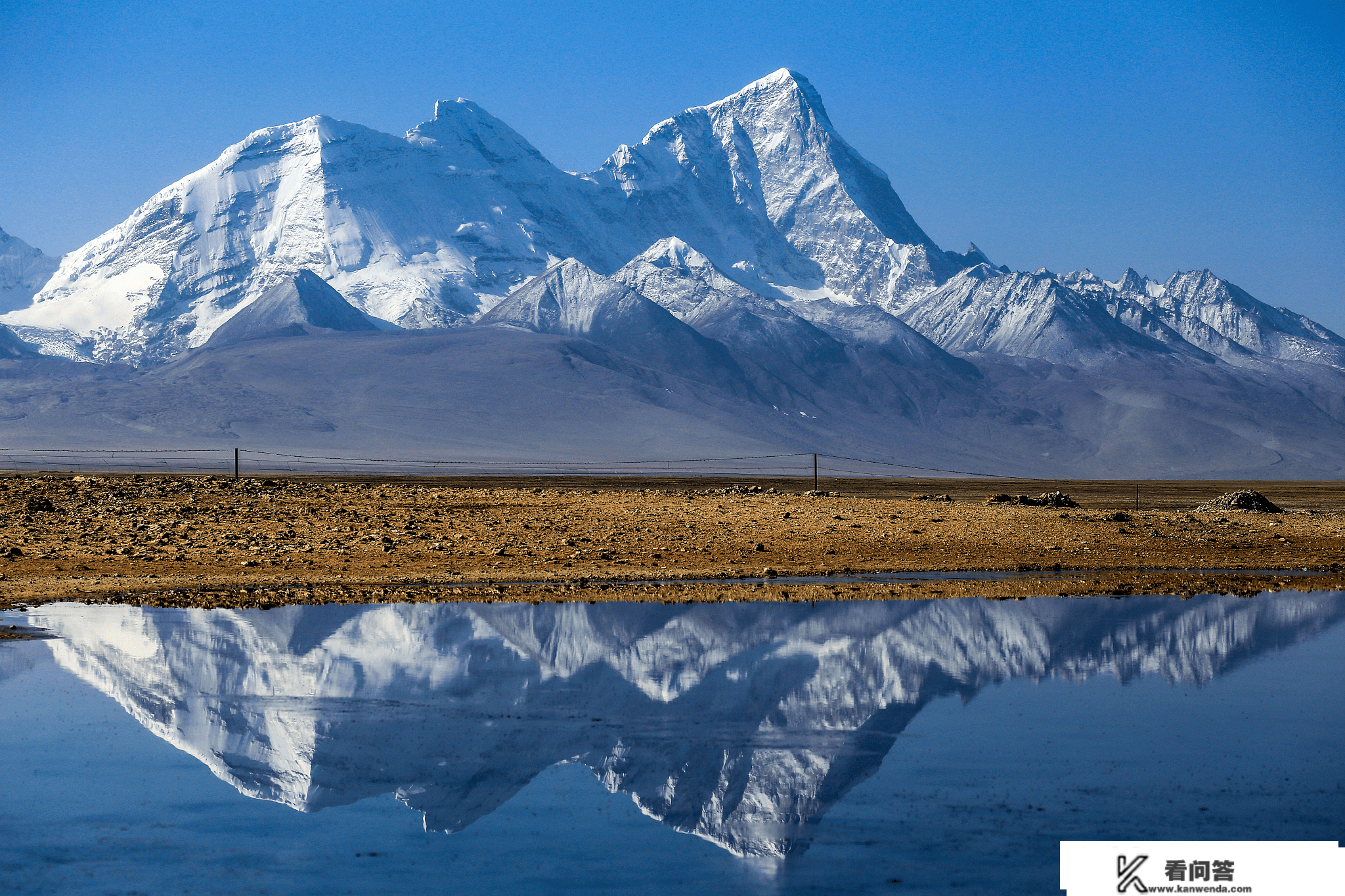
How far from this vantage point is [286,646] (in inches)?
656

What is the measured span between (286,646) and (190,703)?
3213mm

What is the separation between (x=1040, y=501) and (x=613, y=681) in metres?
30.8

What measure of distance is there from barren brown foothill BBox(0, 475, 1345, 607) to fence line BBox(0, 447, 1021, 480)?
7296cm

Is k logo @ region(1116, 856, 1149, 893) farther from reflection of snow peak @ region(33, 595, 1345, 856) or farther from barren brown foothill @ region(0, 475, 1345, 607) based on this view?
barren brown foothill @ region(0, 475, 1345, 607)

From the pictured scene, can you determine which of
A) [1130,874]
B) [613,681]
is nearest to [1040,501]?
[613,681]

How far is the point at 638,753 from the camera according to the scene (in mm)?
11625

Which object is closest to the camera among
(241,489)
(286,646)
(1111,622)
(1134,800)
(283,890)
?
(283,890)

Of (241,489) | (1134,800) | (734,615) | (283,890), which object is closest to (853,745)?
(1134,800)

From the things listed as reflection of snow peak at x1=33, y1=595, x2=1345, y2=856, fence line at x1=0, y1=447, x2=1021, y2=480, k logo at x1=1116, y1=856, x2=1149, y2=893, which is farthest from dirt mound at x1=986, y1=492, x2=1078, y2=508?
fence line at x1=0, y1=447, x2=1021, y2=480

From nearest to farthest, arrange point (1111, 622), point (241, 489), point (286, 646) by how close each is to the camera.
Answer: point (286, 646) < point (1111, 622) < point (241, 489)

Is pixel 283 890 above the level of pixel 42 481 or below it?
below

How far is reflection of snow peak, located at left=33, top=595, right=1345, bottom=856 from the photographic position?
35.6 ft

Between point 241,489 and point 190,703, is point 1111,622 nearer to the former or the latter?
point 190,703

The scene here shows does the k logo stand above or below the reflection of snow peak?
below
